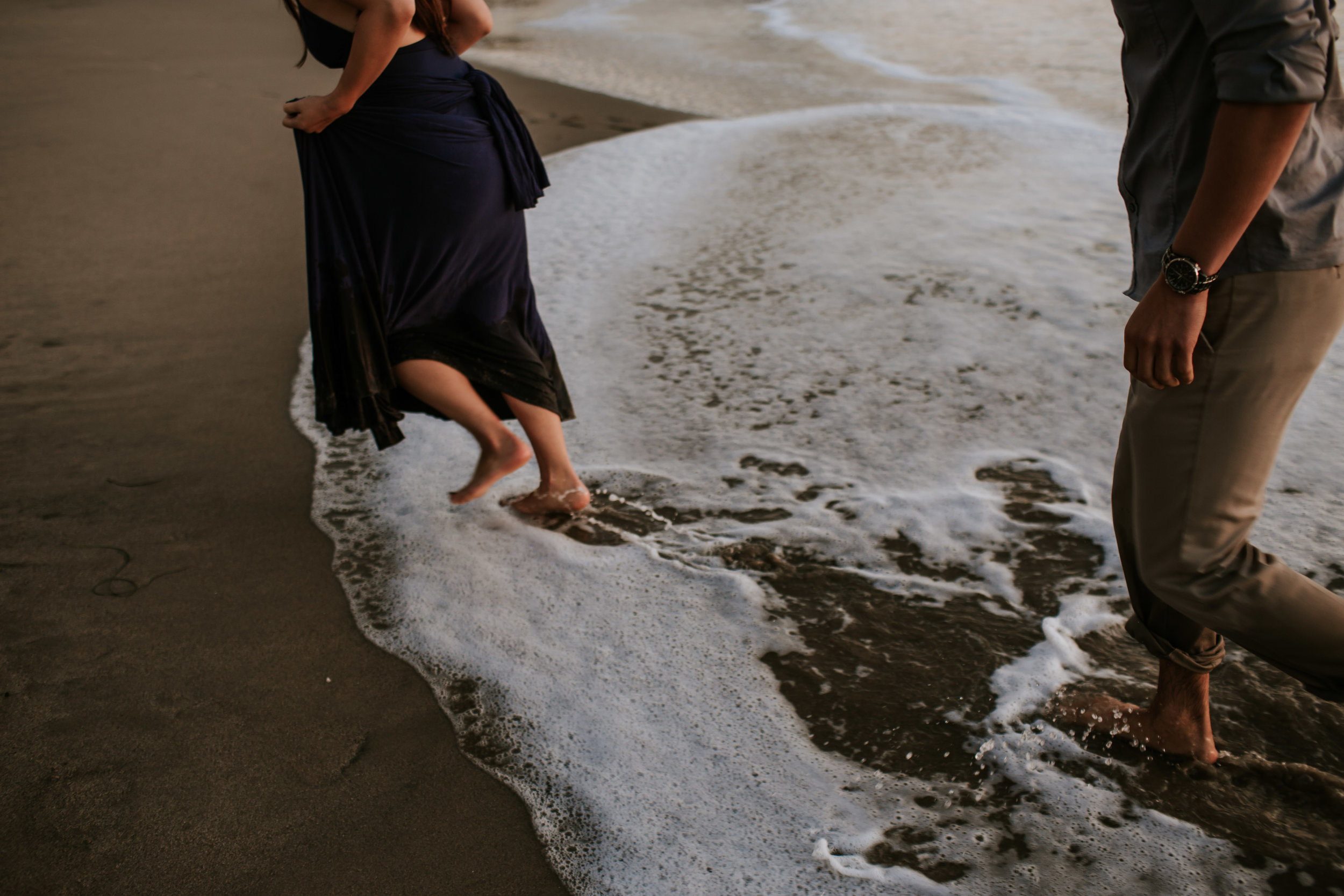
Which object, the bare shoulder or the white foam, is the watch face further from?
the bare shoulder

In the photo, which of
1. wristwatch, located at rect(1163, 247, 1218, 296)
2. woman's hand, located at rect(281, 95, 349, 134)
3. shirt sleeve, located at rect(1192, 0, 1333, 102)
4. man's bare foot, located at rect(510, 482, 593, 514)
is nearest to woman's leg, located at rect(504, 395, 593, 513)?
man's bare foot, located at rect(510, 482, 593, 514)

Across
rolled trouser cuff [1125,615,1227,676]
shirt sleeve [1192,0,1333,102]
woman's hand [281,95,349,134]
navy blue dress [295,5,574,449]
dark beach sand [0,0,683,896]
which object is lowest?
dark beach sand [0,0,683,896]

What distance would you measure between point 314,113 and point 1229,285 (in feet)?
6.03

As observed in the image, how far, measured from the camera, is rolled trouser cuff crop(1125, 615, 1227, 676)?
1553 millimetres

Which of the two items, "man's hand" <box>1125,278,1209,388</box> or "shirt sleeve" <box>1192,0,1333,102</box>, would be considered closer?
"shirt sleeve" <box>1192,0,1333,102</box>

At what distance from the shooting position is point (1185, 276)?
124 cm

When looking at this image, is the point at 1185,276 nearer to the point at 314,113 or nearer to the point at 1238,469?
the point at 1238,469

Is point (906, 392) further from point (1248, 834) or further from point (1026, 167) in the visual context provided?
point (1026, 167)

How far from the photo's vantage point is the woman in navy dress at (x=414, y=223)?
7.00ft

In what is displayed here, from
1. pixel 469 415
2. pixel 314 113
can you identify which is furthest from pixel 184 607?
pixel 314 113

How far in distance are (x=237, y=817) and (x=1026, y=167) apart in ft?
17.3

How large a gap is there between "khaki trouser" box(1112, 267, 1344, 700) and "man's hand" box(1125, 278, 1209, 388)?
0.04 metres

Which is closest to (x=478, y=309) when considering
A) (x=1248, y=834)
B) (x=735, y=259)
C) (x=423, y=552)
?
(x=423, y=552)

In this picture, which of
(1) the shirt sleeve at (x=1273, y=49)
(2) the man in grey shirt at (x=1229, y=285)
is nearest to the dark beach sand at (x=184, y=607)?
(2) the man in grey shirt at (x=1229, y=285)
